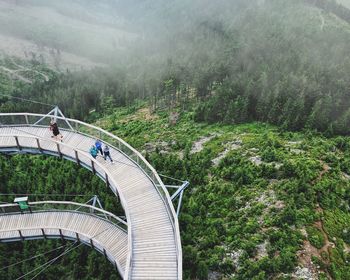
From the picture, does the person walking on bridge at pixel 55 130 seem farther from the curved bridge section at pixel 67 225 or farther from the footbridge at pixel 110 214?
the curved bridge section at pixel 67 225

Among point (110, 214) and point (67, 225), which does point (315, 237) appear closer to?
point (110, 214)

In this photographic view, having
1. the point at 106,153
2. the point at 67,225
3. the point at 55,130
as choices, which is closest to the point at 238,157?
the point at 106,153

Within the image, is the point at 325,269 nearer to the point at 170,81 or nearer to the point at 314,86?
the point at 314,86

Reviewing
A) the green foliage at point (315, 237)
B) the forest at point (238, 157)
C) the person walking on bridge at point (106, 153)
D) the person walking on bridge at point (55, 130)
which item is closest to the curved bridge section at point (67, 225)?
the forest at point (238, 157)

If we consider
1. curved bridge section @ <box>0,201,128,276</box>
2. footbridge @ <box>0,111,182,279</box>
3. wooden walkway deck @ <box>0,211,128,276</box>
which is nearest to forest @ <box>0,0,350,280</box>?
wooden walkway deck @ <box>0,211,128,276</box>

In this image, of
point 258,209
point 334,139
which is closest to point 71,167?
point 258,209

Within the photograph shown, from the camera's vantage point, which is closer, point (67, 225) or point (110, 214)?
point (110, 214)
